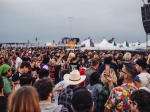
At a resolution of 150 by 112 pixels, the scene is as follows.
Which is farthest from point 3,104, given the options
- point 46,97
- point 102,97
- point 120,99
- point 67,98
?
point 102,97

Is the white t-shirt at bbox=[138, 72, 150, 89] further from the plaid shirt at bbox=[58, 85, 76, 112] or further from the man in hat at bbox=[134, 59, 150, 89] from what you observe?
the plaid shirt at bbox=[58, 85, 76, 112]

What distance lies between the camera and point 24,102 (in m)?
2.77

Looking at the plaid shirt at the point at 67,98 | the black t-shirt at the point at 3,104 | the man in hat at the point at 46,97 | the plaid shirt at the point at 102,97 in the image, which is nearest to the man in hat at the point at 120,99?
the plaid shirt at the point at 67,98

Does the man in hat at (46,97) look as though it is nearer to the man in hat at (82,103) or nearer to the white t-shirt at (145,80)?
the man in hat at (82,103)

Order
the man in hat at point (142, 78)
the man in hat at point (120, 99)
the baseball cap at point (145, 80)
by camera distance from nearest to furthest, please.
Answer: the man in hat at point (120, 99)
the man in hat at point (142, 78)
the baseball cap at point (145, 80)

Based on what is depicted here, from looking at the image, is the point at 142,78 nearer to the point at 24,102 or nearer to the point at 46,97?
the point at 46,97

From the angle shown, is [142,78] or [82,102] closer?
[82,102]

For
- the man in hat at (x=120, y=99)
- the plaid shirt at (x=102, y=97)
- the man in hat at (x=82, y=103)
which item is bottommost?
the plaid shirt at (x=102, y=97)

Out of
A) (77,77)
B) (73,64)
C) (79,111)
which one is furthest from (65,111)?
(73,64)

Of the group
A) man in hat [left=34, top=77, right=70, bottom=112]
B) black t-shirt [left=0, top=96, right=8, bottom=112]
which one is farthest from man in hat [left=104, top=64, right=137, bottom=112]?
black t-shirt [left=0, top=96, right=8, bottom=112]

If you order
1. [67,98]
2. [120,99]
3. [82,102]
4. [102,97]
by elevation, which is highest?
[82,102]

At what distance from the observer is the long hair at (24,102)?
2.77 m

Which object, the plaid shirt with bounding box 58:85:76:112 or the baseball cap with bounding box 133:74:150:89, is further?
the baseball cap with bounding box 133:74:150:89

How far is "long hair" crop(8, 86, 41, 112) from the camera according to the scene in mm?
2765
